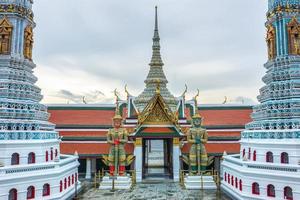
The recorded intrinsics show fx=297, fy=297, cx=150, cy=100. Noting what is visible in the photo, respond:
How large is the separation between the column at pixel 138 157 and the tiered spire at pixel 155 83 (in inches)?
233

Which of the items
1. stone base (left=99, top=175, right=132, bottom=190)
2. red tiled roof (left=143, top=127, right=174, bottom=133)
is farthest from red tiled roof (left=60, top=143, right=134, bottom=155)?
stone base (left=99, top=175, right=132, bottom=190)

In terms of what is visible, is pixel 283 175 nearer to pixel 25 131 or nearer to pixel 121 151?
pixel 121 151

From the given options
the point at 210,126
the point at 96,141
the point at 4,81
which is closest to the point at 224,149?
the point at 210,126

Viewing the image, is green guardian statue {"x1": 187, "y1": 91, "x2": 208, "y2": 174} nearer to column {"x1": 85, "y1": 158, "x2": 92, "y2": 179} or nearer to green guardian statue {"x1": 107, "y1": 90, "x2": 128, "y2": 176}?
green guardian statue {"x1": 107, "y1": 90, "x2": 128, "y2": 176}

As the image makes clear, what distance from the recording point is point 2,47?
1620 cm

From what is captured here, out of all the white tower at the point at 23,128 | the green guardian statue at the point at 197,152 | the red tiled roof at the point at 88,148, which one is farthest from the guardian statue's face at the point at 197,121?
the white tower at the point at 23,128

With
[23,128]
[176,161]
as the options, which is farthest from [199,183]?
[23,128]

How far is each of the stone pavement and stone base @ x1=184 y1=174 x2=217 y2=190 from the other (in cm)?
69

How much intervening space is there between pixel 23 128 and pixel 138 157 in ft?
31.6

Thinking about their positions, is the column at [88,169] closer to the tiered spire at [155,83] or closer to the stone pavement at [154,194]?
the stone pavement at [154,194]

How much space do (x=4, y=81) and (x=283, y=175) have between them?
47.7 ft

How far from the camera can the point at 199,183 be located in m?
20.1

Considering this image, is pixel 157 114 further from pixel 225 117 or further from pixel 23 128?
pixel 23 128

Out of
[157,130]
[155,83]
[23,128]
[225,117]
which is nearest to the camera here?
[23,128]
